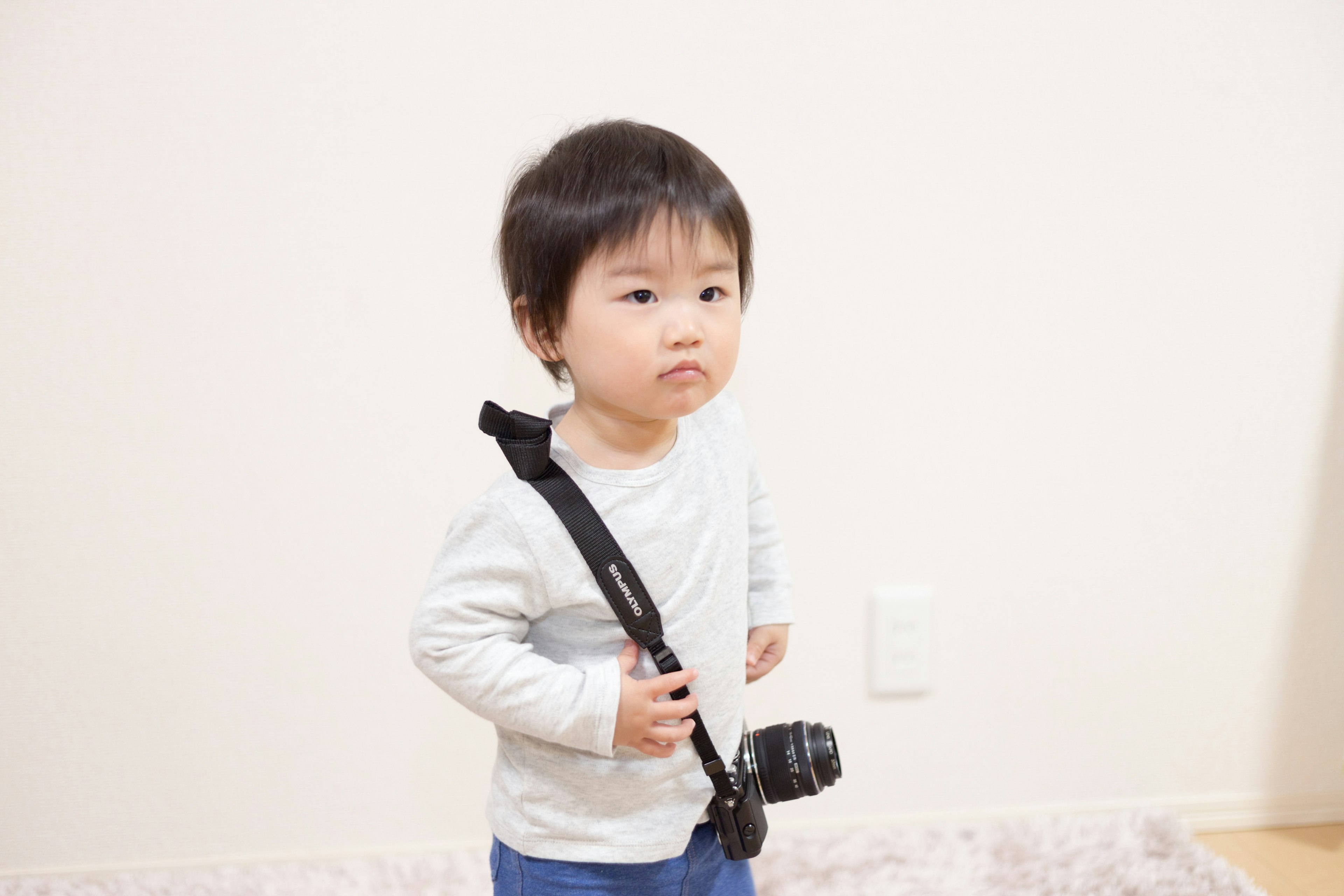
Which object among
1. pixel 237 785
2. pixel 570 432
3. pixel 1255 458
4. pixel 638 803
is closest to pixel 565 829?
pixel 638 803

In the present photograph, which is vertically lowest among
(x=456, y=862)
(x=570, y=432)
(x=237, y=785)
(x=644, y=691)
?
(x=456, y=862)

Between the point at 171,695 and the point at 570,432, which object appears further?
the point at 171,695

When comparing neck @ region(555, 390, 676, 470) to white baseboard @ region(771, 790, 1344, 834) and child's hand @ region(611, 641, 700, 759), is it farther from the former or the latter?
white baseboard @ region(771, 790, 1344, 834)

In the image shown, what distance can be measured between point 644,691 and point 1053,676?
34.5 inches

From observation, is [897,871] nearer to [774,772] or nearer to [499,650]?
[774,772]

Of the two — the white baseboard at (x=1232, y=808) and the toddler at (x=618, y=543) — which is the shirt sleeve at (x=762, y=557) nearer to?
the toddler at (x=618, y=543)

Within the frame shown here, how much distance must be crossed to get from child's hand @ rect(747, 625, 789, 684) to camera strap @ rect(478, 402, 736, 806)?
18 centimetres

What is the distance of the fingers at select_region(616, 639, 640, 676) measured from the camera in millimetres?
715

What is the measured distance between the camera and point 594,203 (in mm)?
672

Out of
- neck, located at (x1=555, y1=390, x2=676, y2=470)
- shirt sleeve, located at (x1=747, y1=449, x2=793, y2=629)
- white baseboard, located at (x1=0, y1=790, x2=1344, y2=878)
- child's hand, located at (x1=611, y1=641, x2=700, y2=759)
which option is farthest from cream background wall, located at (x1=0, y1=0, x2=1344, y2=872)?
child's hand, located at (x1=611, y1=641, x2=700, y2=759)

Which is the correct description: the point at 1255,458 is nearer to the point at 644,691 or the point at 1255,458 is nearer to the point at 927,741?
the point at 927,741

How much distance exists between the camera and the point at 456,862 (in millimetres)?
1272

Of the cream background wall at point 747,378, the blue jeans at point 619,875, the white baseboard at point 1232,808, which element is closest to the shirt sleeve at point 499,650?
the blue jeans at point 619,875

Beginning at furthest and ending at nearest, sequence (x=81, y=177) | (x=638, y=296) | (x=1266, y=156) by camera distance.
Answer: (x=1266, y=156), (x=81, y=177), (x=638, y=296)
